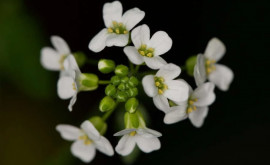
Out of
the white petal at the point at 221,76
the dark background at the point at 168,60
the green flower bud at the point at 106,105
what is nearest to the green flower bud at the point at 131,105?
the green flower bud at the point at 106,105

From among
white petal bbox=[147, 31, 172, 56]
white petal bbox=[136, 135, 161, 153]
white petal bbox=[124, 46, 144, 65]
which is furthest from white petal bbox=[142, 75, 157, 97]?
white petal bbox=[136, 135, 161, 153]

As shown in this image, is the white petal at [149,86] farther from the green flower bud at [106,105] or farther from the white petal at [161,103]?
the green flower bud at [106,105]

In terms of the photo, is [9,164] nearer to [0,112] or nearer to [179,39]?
[0,112]

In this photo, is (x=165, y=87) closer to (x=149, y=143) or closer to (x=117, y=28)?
(x=149, y=143)

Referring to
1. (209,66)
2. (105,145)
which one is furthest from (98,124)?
(209,66)

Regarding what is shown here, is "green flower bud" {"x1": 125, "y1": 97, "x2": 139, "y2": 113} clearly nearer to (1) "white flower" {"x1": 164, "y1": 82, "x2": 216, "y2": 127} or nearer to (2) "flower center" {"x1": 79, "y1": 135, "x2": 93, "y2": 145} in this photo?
(1) "white flower" {"x1": 164, "y1": 82, "x2": 216, "y2": 127}
